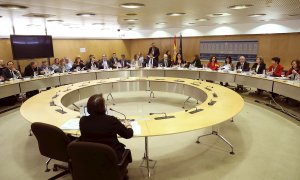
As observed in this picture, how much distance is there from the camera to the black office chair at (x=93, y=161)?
188cm

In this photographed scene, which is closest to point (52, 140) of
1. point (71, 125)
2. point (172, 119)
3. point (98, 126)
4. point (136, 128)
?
point (71, 125)

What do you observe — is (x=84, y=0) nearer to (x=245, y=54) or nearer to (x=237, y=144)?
(x=237, y=144)

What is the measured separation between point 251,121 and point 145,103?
3.03 meters

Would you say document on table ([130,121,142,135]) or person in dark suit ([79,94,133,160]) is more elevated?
person in dark suit ([79,94,133,160])

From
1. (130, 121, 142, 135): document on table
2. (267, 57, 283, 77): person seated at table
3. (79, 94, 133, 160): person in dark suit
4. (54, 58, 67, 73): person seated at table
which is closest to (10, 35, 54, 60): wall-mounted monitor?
(54, 58, 67, 73): person seated at table

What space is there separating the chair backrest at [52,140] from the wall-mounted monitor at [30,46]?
21.8 ft

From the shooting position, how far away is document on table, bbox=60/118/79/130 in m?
2.90

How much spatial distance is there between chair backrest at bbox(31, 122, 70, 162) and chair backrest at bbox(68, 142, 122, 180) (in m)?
0.51

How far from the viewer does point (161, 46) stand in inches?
525

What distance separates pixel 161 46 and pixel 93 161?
1193cm

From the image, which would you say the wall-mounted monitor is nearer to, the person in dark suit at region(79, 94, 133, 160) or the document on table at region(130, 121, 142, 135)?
the document on table at region(130, 121, 142, 135)

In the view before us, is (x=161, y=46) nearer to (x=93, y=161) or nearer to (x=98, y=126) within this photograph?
(x=98, y=126)

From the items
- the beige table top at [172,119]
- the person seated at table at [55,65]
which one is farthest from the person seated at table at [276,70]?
the person seated at table at [55,65]

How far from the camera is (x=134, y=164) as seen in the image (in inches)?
131
